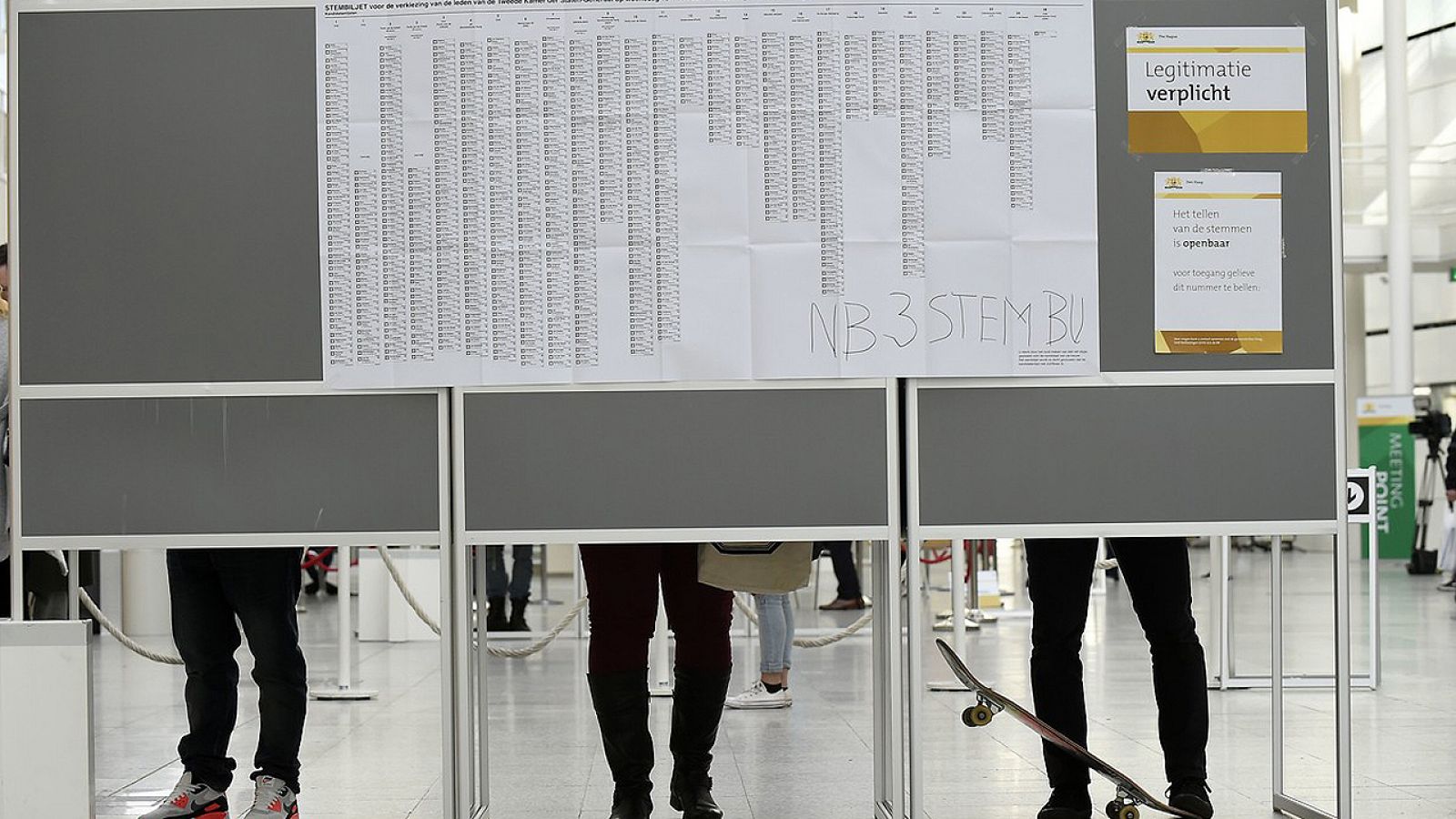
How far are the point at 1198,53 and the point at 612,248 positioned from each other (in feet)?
4.40

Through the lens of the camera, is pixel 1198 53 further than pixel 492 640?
No

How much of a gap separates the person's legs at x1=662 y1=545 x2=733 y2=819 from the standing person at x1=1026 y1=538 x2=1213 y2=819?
29.0 inches

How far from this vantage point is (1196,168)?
10.6 ft

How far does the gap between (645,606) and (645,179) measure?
0.98m

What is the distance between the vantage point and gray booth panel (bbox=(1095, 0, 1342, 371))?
3219mm

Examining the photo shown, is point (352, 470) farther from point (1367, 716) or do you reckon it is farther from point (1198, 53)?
point (1367, 716)

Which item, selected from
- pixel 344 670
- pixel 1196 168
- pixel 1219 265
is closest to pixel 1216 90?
pixel 1196 168

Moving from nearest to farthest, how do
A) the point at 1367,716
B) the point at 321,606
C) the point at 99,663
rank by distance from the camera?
the point at 1367,716 → the point at 99,663 → the point at 321,606

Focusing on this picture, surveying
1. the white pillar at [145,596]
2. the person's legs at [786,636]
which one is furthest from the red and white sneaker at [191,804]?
the white pillar at [145,596]

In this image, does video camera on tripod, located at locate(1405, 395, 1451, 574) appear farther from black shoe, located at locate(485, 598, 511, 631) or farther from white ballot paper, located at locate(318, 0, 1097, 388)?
white ballot paper, located at locate(318, 0, 1097, 388)

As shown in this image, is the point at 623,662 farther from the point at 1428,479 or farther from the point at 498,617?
the point at 1428,479

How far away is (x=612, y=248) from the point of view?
10.4 feet

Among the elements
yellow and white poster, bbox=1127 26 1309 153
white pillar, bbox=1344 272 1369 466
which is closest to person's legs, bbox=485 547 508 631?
yellow and white poster, bbox=1127 26 1309 153

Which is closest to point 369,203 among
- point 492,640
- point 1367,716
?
point 1367,716
